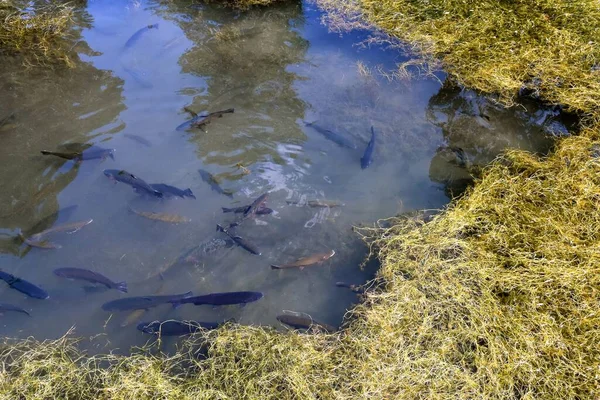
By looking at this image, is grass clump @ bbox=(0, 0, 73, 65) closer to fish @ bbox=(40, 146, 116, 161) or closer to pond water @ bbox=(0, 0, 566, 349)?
pond water @ bbox=(0, 0, 566, 349)

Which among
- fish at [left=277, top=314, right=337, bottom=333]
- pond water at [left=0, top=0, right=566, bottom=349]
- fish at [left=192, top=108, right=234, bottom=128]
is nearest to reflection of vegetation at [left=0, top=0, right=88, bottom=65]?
pond water at [left=0, top=0, right=566, bottom=349]

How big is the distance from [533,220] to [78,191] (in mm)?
5246

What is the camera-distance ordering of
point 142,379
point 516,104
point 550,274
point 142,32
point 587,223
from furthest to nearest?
point 142,32
point 516,104
point 587,223
point 550,274
point 142,379

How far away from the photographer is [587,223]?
13.6 ft

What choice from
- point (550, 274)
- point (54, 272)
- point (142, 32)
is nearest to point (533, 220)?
point (550, 274)

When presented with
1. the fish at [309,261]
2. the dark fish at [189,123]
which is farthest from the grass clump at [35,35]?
the fish at [309,261]

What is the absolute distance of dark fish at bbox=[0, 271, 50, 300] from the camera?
3973 millimetres

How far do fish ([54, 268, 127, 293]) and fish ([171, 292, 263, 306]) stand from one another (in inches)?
27.3

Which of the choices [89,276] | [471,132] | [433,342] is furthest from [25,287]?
[471,132]

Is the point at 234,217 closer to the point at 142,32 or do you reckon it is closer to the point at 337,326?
the point at 337,326

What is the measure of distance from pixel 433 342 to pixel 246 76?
16.7ft

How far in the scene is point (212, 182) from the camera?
5.18 meters

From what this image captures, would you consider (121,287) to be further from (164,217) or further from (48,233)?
(48,233)

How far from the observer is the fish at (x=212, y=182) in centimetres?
509
